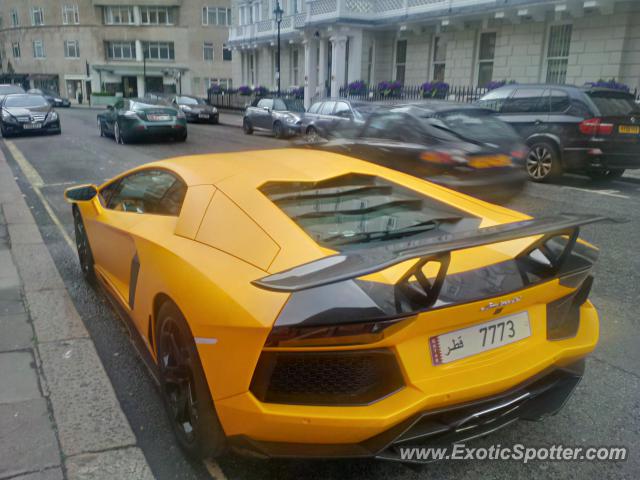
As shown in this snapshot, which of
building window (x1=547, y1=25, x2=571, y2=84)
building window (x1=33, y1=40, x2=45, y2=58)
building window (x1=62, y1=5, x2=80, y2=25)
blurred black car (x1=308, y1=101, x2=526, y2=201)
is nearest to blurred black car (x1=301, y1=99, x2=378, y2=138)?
blurred black car (x1=308, y1=101, x2=526, y2=201)

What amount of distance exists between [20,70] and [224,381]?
84110 millimetres

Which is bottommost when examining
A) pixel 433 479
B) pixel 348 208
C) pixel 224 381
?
pixel 433 479

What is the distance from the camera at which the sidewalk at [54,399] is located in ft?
8.29

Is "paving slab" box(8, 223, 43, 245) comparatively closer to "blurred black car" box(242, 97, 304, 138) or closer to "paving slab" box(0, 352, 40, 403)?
"paving slab" box(0, 352, 40, 403)

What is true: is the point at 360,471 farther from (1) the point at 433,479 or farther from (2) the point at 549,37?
(2) the point at 549,37

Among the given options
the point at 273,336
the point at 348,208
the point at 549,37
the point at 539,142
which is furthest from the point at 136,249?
the point at 549,37

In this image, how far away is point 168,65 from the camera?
6556 cm

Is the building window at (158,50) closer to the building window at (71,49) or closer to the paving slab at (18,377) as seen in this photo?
the building window at (71,49)

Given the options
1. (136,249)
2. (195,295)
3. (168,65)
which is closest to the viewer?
(195,295)

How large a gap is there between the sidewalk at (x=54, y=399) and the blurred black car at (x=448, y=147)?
4705mm

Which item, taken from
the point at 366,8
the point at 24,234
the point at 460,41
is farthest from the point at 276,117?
the point at 24,234

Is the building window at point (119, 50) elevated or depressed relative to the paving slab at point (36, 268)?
elevated

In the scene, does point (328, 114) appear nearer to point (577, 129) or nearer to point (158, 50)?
point (577, 129)

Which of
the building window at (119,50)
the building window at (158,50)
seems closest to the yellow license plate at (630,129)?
the building window at (158,50)
